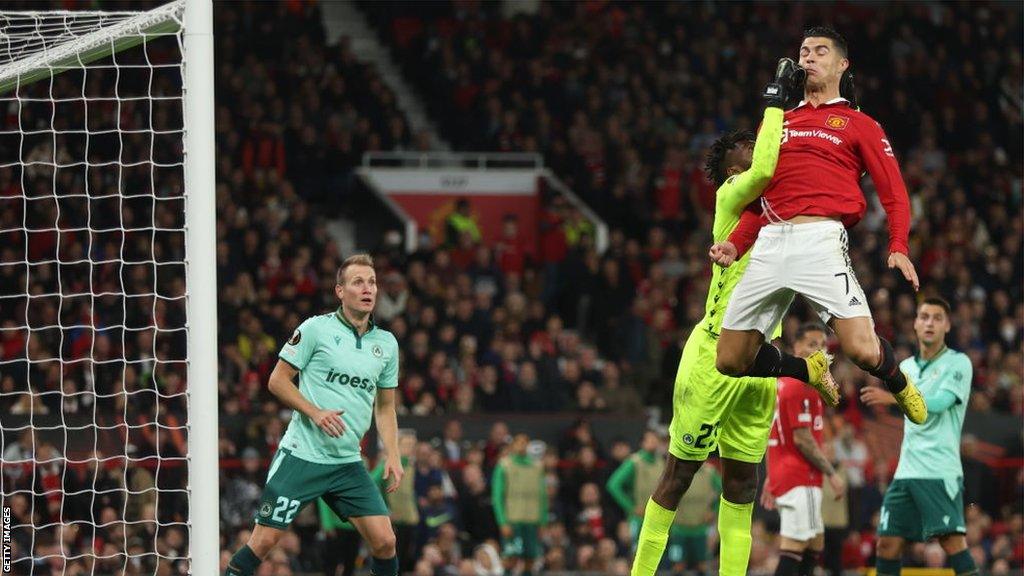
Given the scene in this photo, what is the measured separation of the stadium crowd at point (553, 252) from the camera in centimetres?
1439

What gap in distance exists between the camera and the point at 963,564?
935cm

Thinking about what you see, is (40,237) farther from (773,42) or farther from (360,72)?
(773,42)

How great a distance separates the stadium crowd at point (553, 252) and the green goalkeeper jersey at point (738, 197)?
229 inches

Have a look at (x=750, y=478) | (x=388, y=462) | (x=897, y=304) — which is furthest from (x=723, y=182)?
(x=897, y=304)

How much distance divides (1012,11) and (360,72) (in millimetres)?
9914

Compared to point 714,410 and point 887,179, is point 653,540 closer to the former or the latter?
point 714,410

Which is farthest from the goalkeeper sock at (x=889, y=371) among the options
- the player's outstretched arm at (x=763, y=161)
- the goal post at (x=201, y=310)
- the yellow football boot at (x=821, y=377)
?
the goal post at (x=201, y=310)

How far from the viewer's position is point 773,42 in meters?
22.3

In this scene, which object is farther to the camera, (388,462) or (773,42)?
(773,42)

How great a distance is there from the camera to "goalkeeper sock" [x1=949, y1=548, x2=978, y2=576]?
9.33 metres

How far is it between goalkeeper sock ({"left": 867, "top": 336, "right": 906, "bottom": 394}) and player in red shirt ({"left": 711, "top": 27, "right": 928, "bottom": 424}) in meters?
0.01

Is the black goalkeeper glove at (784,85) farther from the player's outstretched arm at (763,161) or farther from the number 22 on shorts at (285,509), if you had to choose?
the number 22 on shorts at (285,509)

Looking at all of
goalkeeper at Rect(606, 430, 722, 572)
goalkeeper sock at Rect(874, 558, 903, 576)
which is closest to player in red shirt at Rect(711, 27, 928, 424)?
goalkeeper sock at Rect(874, 558, 903, 576)

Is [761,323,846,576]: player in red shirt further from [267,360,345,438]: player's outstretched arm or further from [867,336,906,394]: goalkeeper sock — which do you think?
[267,360,345,438]: player's outstretched arm
